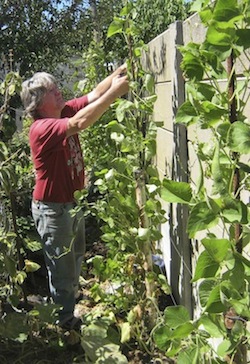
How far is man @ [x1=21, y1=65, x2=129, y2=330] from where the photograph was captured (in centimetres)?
310

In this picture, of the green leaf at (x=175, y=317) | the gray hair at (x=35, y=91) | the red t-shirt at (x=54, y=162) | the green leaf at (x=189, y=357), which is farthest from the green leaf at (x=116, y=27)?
the green leaf at (x=189, y=357)

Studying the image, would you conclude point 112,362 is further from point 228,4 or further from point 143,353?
point 228,4

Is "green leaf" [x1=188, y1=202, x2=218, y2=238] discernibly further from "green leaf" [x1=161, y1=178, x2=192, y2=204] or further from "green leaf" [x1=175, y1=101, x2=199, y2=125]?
"green leaf" [x1=175, y1=101, x2=199, y2=125]

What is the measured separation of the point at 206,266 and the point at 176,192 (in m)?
0.21

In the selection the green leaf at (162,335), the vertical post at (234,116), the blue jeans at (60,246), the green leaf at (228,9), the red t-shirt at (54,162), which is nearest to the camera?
the green leaf at (228,9)

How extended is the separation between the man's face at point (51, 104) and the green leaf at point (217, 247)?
2.22m

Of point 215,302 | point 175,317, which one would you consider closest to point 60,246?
point 175,317

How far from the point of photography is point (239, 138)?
1169 mm

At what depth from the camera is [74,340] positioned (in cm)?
306

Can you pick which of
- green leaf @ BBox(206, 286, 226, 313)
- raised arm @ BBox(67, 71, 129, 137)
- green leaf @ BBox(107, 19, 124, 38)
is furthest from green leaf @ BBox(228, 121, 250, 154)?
raised arm @ BBox(67, 71, 129, 137)

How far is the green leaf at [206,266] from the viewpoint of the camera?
1248mm

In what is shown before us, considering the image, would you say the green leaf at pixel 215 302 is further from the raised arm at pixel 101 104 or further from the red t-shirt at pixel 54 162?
the red t-shirt at pixel 54 162

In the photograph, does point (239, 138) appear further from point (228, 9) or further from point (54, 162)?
point (54, 162)

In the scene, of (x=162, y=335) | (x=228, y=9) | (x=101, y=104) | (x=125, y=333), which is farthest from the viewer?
(x=101, y=104)
